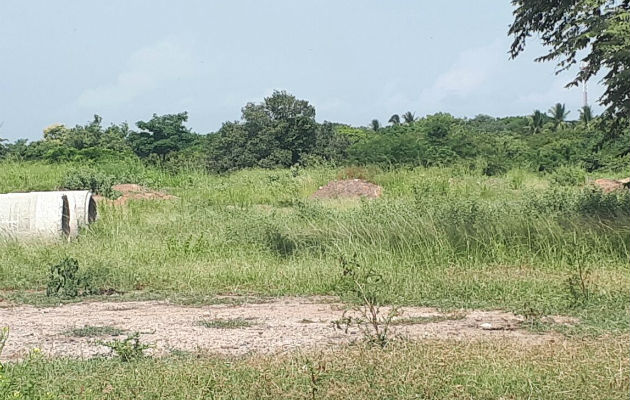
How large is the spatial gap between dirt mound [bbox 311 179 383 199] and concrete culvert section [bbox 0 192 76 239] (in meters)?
7.19

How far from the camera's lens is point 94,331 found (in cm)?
577

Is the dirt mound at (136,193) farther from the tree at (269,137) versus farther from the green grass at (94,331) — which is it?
the tree at (269,137)

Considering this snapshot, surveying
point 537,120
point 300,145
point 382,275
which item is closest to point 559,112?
point 537,120

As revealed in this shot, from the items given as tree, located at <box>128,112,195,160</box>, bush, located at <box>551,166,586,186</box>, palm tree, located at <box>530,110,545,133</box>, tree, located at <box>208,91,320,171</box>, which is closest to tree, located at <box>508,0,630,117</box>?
bush, located at <box>551,166,586,186</box>

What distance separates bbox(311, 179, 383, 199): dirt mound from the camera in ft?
58.3

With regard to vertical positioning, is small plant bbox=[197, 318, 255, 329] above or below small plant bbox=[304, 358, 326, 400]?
below

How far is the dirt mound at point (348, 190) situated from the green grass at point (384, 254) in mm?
4504

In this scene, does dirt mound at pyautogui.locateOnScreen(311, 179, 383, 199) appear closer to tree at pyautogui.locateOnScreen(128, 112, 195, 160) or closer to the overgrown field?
the overgrown field

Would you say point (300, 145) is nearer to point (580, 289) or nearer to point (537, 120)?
point (537, 120)

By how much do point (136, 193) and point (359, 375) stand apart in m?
13.7

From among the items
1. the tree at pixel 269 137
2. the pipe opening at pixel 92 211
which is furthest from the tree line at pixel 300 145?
the pipe opening at pixel 92 211

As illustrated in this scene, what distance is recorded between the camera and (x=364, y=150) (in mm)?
29672

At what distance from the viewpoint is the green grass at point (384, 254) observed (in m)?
7.22

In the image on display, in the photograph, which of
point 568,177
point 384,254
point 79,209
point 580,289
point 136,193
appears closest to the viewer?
point 580,289
